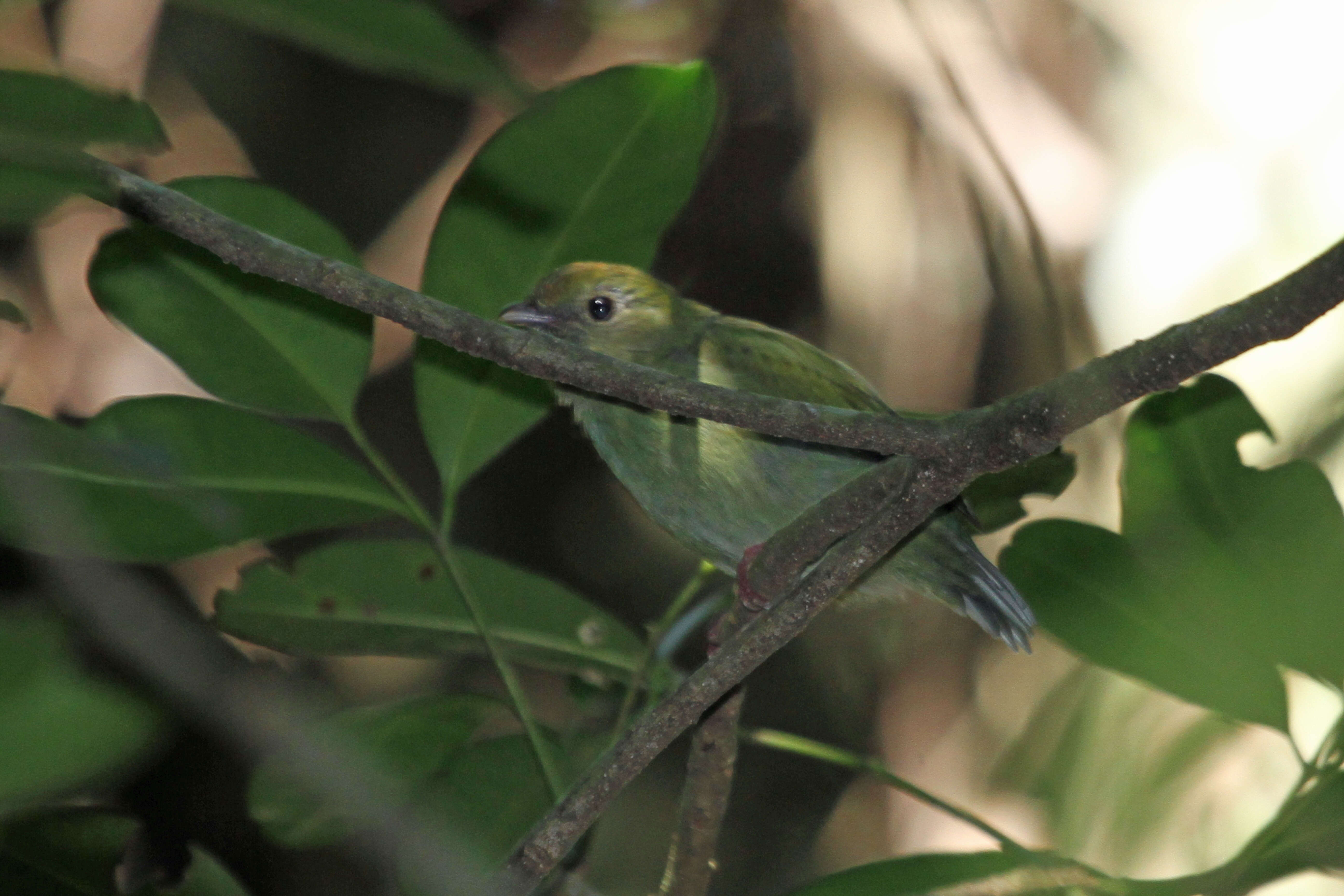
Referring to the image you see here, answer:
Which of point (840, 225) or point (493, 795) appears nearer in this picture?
point (493, 795)

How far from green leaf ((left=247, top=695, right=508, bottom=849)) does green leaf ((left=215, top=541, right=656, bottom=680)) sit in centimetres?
15

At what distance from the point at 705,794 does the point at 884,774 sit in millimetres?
315

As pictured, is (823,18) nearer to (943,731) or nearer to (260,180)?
(943,731)

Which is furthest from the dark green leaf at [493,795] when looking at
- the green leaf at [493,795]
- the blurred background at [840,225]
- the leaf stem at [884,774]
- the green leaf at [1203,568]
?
the blurred background at [840,225]

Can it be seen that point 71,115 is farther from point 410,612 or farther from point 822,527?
point 410,612

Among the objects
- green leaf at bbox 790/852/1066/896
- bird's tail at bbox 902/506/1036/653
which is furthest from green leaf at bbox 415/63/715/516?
green leaf at bbox 790/852/1066/896

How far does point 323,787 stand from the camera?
3.64 feet


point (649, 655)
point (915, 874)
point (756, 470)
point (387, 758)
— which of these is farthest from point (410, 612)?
point (915, 874)

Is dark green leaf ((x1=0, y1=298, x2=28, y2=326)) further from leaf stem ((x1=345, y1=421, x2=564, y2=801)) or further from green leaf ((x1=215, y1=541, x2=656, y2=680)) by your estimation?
green leaf ((x1=215, y1=541, x2=656, y2=680))

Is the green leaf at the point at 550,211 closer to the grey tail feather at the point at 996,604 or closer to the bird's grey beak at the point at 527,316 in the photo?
the bird's grey beak at the point at 527,316

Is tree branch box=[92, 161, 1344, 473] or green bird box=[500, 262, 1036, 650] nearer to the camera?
tree branch box=[92, 161, 1344, 473]

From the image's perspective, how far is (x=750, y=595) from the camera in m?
2.14

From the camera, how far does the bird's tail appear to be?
8.70 feet

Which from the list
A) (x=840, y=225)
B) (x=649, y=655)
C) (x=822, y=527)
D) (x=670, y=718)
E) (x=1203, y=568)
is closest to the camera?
(x=670, y=718)
